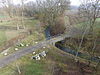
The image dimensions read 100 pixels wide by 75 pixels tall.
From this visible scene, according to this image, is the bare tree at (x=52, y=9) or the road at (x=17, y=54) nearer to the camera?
the road at (x=17, y=54)

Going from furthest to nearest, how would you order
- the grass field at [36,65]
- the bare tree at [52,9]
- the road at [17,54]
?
the bare tree at [52,9] → the road at [17,54] → the grass field at [36,65]

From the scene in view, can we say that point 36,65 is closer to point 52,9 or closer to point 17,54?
point 17,54

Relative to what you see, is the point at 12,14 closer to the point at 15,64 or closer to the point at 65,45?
the point at 65,45

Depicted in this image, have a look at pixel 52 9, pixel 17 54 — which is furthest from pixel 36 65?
pixel 52 9

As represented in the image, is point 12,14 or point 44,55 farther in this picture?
point 12,14

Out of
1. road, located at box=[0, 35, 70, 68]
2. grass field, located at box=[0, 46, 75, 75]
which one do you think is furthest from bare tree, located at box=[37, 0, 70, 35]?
grass field, located at box=[0, 46, 75, 75]

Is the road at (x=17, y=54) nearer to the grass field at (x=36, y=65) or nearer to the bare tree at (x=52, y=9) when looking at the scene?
the grass field at (x=36, y=65)


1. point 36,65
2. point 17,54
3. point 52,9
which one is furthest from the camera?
point 52,9

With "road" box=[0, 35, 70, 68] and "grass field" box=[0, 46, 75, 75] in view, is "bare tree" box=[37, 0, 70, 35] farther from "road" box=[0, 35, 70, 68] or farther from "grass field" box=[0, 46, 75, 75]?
"grass field" box=[0, 46, 75, 75]

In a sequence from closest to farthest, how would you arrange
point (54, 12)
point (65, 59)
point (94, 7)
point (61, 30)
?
point (94, 7), point (65, 59), point (61, 30), point (54, 12)

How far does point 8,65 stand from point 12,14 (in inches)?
1132

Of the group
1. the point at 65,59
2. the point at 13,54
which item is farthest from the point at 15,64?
the point at 65,59

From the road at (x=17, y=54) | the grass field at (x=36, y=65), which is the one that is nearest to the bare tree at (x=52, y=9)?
the road at (x=17, y=54)

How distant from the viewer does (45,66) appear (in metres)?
14.7
